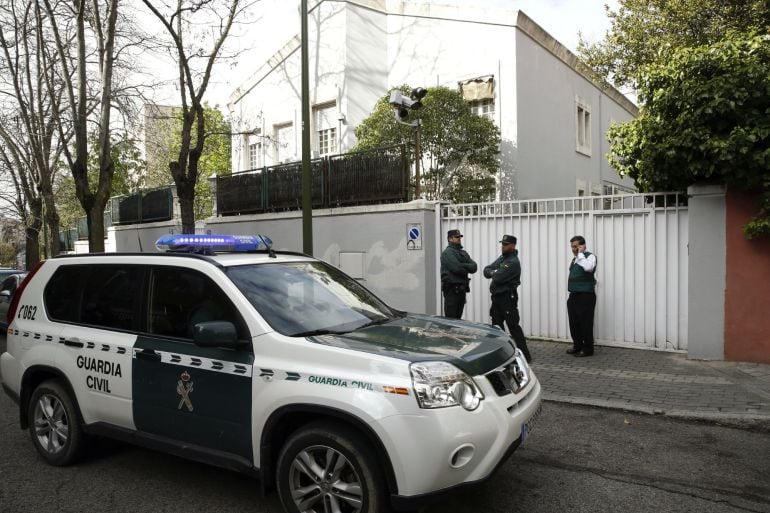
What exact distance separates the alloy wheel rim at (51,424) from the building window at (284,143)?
14.7 meters

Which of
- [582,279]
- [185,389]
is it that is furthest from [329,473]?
[582,279]

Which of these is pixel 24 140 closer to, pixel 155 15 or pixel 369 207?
pixel 155 15

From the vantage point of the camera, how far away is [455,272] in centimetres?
834

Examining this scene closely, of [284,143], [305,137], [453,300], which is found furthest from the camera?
[284,143]

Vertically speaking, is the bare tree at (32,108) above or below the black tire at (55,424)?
above

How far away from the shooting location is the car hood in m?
3.23

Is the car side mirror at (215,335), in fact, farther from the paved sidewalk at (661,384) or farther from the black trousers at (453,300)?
the black trousers at (453,300)

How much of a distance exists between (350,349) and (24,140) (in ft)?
77.8

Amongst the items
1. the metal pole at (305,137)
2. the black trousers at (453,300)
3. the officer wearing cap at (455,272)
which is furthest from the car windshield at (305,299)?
the metal pole at (305,137)

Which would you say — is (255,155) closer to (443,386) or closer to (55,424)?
(55,424)

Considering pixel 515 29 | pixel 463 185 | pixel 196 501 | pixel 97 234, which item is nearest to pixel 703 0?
pixel 515 29

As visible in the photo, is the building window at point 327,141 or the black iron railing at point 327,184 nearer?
the black iron railing at point 327,184

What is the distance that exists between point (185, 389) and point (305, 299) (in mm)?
953

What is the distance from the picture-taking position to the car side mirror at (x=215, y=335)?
10.9 ft
